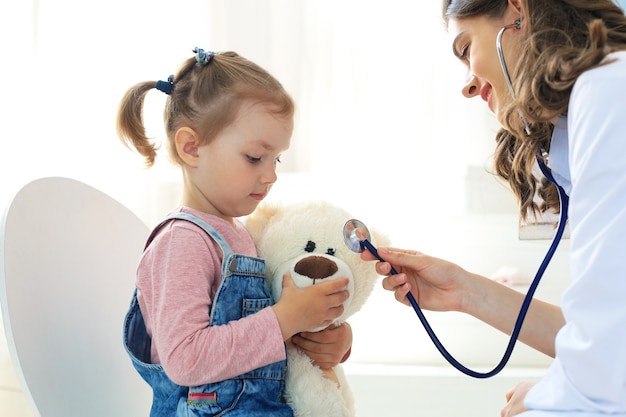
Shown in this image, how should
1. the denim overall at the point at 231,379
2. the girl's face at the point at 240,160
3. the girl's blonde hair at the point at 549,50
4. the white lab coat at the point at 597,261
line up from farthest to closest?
the girl's face at the point at 240,160, the denim overall at the point at 231,379, the girl's blonde hair at the point at 549,50, the white lab coat at the point at 597,261

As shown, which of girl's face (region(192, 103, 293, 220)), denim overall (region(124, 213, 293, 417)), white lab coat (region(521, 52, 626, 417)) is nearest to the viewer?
white lab coat (region(521, 52, 626, 417))

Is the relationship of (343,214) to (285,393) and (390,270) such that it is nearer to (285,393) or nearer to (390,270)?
(390,270)

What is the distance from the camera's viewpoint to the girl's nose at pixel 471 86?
1.18 m

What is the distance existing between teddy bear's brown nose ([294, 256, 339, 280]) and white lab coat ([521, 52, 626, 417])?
0.37 meters

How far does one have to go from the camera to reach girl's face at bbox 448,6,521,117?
3.51 feet

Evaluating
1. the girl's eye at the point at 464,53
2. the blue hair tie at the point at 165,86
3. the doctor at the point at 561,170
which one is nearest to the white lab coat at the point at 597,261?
the doctor at the point at 561,170

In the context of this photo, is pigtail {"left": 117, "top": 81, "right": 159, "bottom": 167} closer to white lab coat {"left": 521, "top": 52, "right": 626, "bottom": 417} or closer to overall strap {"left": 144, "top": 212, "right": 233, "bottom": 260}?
overall strap {"left": 144, "top": 212, "right": 233, "bottom": 260}

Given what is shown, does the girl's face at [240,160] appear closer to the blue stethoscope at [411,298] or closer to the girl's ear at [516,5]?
the blue stethoscope at [411,298]

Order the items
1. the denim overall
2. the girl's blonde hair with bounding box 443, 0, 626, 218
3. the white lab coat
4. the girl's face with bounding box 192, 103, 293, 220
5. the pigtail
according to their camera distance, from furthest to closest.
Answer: the pigtail, the girl's face with bounding box 192, 103, 293, 220, the denim overall, the girl's blonde hair with bounding box 443, 0, 626, 218, the white lab coat

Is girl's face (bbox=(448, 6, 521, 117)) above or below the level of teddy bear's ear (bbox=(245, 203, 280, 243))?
above

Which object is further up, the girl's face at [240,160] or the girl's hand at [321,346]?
the girl's face at [240,160]

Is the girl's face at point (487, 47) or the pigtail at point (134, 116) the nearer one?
the girl's face at point (487, 47)

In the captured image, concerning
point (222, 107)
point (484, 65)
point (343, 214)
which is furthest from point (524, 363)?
point (222, 107)

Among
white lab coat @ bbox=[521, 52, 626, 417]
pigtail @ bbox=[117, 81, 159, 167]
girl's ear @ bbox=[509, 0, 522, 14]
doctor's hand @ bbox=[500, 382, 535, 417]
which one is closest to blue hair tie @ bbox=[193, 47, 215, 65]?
pigtail @ bbox=[117, 81, 159, 167]
